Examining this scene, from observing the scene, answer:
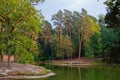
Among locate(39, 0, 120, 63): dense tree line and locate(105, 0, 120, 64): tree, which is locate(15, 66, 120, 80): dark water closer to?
locate(105, 0, 120, 64): tree

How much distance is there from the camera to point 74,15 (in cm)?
9681

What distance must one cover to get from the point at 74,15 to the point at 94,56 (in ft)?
55.5

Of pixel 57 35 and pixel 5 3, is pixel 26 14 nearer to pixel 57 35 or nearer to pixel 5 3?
pixel 5 3

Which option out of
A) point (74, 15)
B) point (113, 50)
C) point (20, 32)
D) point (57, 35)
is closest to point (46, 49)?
point (57, 35)

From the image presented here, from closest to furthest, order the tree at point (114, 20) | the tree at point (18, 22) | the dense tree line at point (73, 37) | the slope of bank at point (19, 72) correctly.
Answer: the tree at point (114, 20), the slope of bank at point (19, 72), the tree at point (18, 22), the dense tree line at point (73, 37)

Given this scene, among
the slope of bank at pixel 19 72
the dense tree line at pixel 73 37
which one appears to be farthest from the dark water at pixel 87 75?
the dense tree line at pixel 73 37

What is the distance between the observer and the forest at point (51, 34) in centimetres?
3384

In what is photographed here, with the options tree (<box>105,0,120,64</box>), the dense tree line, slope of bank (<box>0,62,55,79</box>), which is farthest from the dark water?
the dense tree line

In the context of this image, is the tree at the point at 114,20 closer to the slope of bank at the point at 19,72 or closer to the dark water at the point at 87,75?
the slope of bank at the point at 19,72

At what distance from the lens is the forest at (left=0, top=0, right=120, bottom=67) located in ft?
111

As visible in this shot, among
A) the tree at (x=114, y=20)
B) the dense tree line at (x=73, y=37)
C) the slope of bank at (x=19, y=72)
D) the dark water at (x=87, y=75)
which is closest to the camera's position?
the tree at (x=114, y=20)

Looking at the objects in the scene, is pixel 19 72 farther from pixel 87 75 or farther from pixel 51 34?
pixel 51 34

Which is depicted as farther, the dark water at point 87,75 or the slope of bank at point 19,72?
the dark water at point 87,75

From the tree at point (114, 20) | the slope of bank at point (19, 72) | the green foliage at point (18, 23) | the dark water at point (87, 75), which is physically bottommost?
the dark water at point (87, 75)
